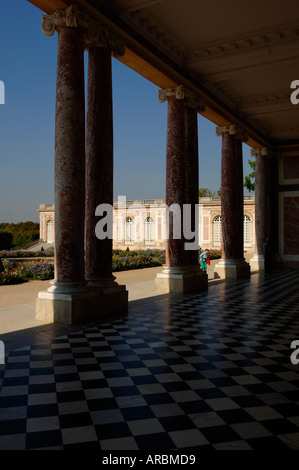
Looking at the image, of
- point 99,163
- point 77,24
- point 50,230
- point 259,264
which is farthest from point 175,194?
point 50,230

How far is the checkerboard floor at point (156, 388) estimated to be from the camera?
3.62m

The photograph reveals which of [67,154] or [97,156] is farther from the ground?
[97,156]

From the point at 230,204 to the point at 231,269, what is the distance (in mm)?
2820

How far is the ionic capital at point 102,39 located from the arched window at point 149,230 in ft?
137

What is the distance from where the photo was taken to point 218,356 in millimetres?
6172

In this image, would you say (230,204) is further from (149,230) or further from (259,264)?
(149,230)

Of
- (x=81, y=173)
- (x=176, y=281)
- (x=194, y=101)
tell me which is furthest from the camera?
(x=194, y=101)

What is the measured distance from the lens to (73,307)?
8.18 m

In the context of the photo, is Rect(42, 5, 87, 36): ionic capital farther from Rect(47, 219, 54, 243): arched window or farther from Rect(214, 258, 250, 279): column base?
Rect(47, 219, 54, 243): arched window

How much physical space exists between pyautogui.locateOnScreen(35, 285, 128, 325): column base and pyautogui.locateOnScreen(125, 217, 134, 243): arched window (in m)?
43.6

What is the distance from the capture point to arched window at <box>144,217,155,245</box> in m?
51.8

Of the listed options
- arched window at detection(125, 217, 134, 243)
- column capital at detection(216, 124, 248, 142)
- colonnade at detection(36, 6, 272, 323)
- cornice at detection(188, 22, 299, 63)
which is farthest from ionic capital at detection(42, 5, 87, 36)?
arched window at detection(125, 217, 134, 243)

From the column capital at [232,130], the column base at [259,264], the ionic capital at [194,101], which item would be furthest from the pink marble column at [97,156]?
the column base at [259,264]
